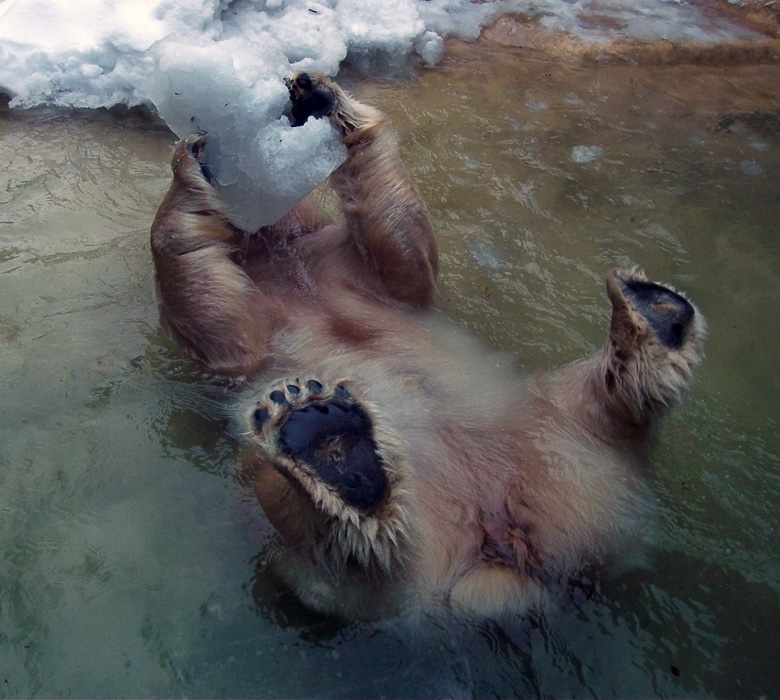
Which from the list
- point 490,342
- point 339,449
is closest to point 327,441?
point 339,449

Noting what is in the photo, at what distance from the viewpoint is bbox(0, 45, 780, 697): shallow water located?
7.07 ft

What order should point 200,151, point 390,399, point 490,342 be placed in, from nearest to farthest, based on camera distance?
point 390,399 → point 200,151 → point 490,342

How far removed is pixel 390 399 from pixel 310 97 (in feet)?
4.50

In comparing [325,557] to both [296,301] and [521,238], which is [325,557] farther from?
[521,238]

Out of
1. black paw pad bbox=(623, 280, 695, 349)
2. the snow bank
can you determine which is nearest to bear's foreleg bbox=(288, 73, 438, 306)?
the snow bank

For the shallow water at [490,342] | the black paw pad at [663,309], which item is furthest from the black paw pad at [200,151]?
the black paw pad at [663,309]

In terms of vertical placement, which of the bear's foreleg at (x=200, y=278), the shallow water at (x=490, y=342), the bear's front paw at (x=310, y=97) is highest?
the bear's front paw at (x=310, y=97)

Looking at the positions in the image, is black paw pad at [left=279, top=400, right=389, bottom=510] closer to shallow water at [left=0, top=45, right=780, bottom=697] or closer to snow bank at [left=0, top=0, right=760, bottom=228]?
shallow water at [left=0, top=45, right=780, bottom=697]

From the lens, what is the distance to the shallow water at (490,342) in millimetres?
2156

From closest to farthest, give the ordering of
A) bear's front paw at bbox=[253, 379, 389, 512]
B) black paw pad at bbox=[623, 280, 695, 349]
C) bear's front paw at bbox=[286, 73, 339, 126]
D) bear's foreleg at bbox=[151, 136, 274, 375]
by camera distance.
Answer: bear's front paw at bbox=[253, 379, 389, 512] < black paw pad at bbox=[623, 280, 695, 349] < bear's foreleg at bbox=[151, 136, 274, 375] < bear's front paw at bbox=[286, 73, 339, 126]

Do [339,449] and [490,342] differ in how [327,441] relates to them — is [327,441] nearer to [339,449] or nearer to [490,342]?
[339,449]

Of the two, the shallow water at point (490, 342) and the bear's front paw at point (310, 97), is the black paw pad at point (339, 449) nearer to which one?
the shallow water at point (490, 342)

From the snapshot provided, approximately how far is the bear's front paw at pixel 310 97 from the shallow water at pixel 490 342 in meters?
1.04

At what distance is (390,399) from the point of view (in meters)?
2.75
